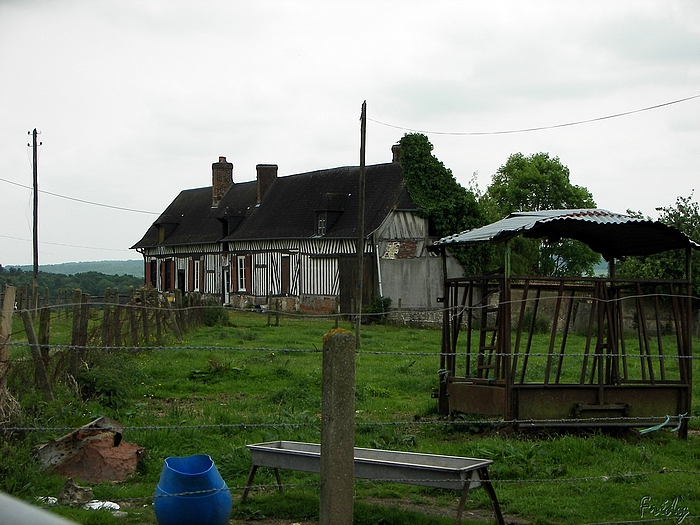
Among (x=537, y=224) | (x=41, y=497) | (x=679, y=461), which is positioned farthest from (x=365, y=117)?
(x=41, y=497)

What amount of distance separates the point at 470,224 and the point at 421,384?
72.7 ft

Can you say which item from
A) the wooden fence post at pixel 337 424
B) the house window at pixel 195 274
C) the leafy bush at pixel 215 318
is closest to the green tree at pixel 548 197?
the house window at pixel 195 274

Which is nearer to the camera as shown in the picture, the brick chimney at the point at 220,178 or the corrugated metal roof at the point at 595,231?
the corrugated metal roof at the point at 595,231

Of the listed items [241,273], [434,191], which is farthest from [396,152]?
[241,273]

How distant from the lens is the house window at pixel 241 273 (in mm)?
42812

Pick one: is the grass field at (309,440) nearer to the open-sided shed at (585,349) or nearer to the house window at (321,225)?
the open-sided shed at (585,349)

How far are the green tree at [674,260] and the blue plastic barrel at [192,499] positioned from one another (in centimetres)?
2523

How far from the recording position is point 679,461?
9.17 m

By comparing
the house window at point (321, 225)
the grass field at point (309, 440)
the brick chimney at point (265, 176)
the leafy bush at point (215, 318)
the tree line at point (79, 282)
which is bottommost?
the grass field at point (309, 440)

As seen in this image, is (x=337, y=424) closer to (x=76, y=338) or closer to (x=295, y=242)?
(x=76, y=338)

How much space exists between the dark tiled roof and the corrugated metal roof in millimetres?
23012

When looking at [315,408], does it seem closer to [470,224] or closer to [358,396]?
[358,396]

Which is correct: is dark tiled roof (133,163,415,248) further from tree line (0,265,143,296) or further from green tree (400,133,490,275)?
tree line (0,265,143,296)

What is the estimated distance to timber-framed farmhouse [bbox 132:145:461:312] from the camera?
A: 3503cm
